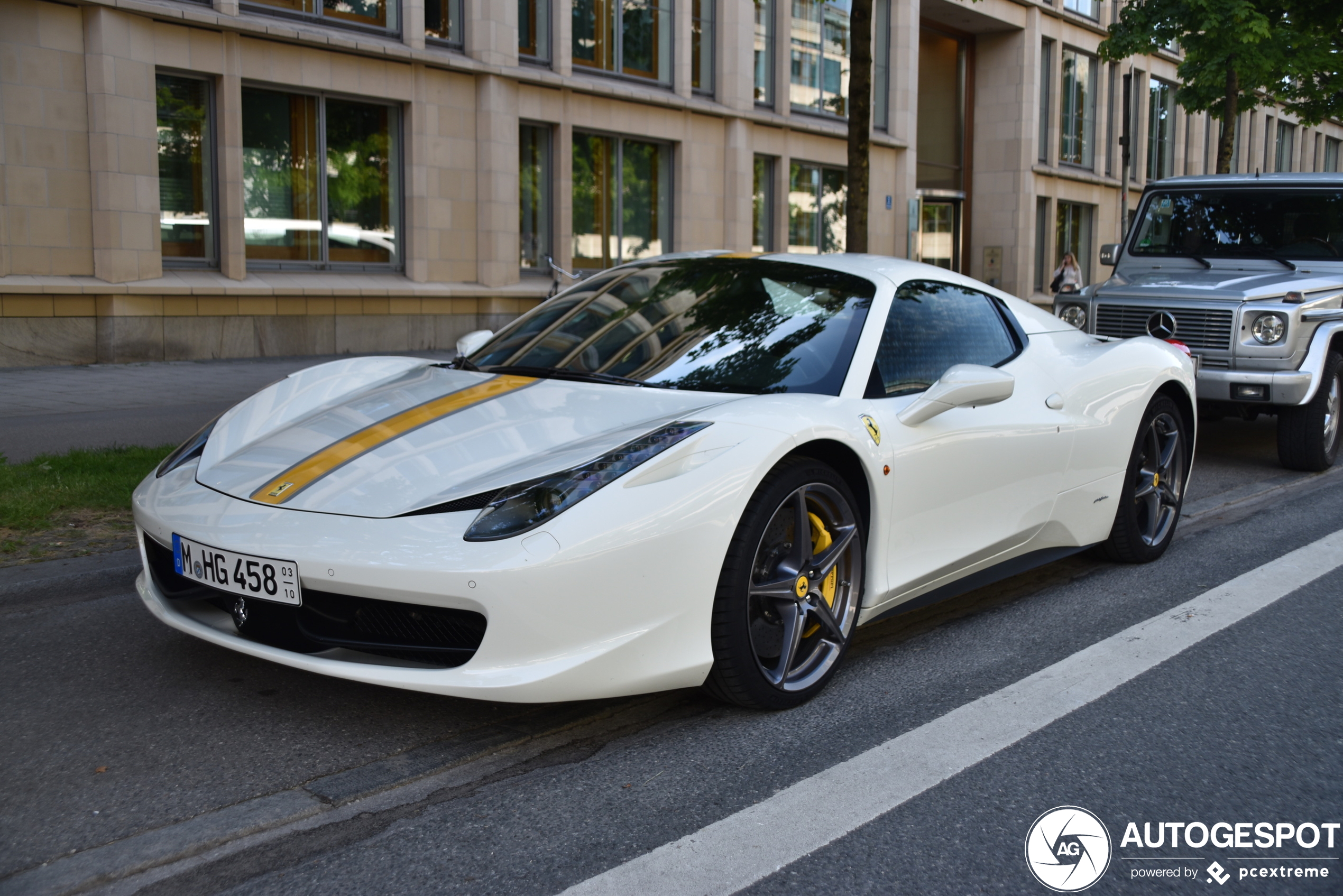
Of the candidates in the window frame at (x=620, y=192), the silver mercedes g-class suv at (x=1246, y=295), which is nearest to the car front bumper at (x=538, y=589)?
the silver mercedes g-class suv at (x=1246, y=295)

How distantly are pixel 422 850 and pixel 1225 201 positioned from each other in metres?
8.61

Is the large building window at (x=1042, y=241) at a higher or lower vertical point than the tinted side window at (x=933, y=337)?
higher

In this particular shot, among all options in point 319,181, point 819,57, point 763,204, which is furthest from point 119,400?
point 819,57

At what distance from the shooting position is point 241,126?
14.6 m

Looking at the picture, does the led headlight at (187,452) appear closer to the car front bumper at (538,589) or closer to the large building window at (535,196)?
the car front bumper at (538,589)

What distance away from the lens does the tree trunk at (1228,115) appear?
17.0 m

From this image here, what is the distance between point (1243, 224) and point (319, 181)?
11.5 m

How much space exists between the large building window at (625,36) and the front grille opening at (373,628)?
53.9 ft

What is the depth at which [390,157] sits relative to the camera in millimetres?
16391

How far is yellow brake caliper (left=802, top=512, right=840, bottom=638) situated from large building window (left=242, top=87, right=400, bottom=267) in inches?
518

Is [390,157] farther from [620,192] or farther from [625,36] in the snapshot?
[625,36]

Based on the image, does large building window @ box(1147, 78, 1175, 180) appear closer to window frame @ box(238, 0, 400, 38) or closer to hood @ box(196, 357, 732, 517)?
window frame @ box(238, 0, 400, 38)

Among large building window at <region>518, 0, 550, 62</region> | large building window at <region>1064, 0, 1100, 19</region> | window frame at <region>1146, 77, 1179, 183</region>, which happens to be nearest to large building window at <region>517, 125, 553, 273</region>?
large building window at <region>518, 0, 550, 62</region>

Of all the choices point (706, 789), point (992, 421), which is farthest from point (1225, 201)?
point (706, 789)
